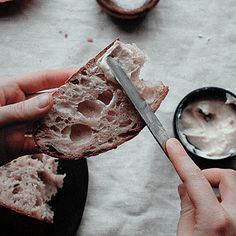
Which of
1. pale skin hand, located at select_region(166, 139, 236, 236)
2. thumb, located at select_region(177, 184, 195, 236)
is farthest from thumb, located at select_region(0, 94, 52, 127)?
thumb, located at select_region(177, 184, 195, 236)

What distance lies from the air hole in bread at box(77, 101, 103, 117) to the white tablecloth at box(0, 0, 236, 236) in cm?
42

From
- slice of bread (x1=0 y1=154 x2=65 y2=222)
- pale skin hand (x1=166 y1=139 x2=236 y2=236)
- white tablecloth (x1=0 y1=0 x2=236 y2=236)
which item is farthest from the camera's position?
white tablecloth (x1=0 y1=0 x2=236 y2=236)

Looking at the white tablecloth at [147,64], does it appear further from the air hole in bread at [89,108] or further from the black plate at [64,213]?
the air hole in bread at [89,108]

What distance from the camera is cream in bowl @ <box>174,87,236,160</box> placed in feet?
6.16

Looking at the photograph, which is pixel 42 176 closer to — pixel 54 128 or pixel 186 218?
pixel 54 128

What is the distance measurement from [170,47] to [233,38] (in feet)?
0.69

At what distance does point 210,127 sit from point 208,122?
16 millimetres

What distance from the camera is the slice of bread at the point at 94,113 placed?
1.52 metres

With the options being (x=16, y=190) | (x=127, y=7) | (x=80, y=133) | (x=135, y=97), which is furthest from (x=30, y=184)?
(x=127, y=7)

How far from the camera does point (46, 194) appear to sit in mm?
1850

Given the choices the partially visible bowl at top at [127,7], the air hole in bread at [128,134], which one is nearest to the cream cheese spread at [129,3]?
the partially visible bowl at top at [127,7]

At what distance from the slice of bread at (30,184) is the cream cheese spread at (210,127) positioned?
408mm

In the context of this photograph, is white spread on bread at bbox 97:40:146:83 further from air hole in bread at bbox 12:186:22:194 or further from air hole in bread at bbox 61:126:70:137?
air hole in bread at bbox 12:186:22:194

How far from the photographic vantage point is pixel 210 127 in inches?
74.9
